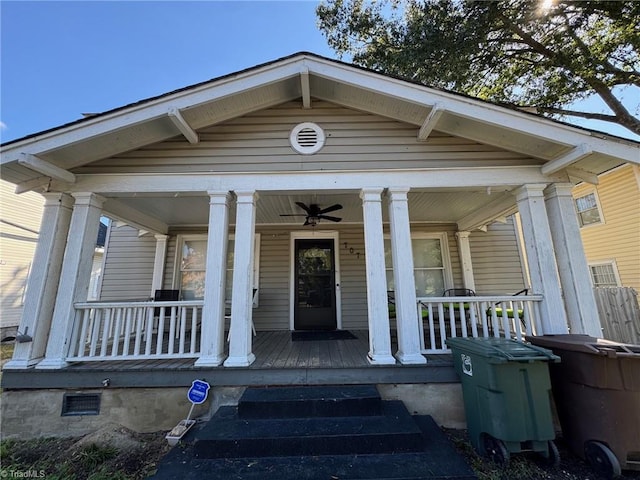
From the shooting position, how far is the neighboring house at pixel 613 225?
7.19 metres

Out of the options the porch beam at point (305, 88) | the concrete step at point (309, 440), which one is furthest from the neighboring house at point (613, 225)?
the concrete step at point (309, 440)

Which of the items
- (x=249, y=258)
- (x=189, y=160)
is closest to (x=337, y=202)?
(x=249, y=258)

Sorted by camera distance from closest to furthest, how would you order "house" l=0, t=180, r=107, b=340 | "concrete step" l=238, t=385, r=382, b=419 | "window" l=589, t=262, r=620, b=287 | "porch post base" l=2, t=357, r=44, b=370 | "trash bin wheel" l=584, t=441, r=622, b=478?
1. "trash bin wheel" l=584, t=441, r=622, b=478
2. "concrete step" l=238, t=385, r=382, b=419
3. "porch post base" l=2, t=357, r=44, b=370
4. "window" l=589, t=262, r=620, b=287
5. "house" l=0, t=180, r=107, b=340

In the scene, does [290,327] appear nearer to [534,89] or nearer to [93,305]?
[93,305]

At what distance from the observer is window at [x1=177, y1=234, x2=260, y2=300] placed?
5688 mm

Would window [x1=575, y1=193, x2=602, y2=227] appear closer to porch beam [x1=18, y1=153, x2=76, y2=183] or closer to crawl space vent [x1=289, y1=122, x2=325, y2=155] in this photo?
crawl space vent [x1=289, y1=122, x2=325, y2=155]

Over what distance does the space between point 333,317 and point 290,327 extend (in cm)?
91

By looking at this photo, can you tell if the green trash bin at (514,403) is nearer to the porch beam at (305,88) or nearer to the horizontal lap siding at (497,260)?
the porch beam at (305,88)

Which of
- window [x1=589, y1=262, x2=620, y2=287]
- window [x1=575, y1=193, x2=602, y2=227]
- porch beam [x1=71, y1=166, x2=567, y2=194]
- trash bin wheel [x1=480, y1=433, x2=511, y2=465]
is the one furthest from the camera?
window [x1=575, y1=193, x2=602, y2=227]

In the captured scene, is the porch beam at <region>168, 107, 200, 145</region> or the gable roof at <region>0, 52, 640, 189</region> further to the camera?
the porch beam at <region>168, 107, 200, 145</region>

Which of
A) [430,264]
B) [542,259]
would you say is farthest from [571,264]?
[430,264]

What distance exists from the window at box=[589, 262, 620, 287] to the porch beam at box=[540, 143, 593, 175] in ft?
24.7

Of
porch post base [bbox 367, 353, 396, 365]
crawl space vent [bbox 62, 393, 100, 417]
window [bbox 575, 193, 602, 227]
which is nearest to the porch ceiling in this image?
porch post base [bbox 367, 353, 396, 365]

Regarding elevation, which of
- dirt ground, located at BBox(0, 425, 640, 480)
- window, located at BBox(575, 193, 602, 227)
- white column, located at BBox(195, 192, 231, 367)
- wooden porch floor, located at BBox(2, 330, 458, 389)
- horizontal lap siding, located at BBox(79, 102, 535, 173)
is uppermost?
window, located at BBox(575, 193, 602, 227)
